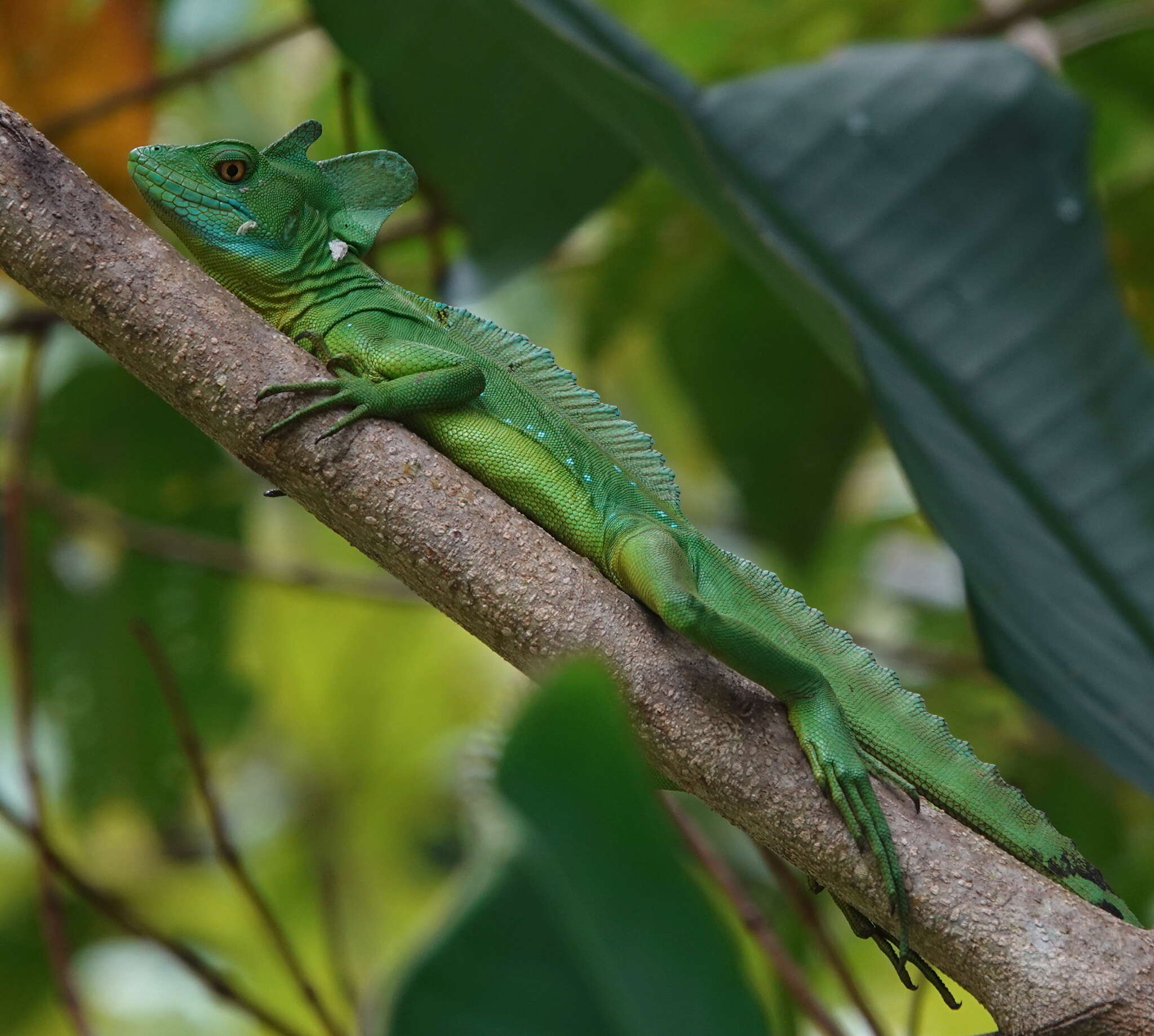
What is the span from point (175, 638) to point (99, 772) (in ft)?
1.35

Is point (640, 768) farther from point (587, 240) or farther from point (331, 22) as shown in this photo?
point (587, 240)

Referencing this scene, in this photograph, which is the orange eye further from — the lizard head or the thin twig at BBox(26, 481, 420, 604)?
the thin twig at BBox(26, 481, 420, 604)

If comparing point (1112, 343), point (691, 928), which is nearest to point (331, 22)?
point (1112, 343)

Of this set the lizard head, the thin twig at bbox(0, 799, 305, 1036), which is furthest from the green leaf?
the lizard head

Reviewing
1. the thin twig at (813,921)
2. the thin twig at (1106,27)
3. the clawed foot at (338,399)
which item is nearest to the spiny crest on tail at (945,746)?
the thin twig at (813,921)

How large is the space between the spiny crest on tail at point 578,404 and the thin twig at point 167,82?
111cm

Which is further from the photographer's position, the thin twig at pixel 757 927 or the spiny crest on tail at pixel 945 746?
the thin twig at pixel 757 927

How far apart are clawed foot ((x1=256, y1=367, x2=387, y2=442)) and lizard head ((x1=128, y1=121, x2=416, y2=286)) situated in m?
0.60

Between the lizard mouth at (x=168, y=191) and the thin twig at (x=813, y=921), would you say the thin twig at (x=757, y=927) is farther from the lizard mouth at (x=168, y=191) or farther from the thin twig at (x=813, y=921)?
the lizard mouth at (x=168, y=191)

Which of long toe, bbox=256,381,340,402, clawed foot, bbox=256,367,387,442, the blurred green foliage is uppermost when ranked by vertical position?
long toe, bbox=256,381,340,402

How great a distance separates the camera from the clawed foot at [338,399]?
60.8 inches

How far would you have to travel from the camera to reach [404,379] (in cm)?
193

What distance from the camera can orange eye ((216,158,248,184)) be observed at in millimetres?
2227

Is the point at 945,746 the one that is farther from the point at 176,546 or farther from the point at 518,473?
the point at 176,546
